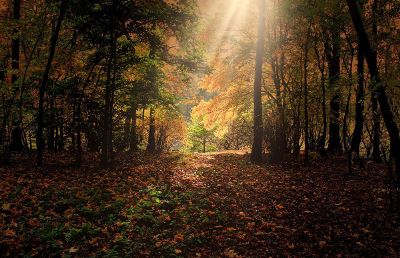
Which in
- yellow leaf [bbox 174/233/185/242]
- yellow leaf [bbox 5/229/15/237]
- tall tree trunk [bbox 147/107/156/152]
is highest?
tall tree trunk [bbox 147/107/156/152]

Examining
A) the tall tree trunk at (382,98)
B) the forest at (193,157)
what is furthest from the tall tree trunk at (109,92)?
the tall tree trunk at (382,98)

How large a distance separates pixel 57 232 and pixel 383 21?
1334 cm

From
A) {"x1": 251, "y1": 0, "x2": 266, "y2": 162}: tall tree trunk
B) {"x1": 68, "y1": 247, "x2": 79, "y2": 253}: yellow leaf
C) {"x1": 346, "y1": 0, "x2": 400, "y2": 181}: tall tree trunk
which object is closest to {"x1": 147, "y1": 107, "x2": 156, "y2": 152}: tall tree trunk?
{"x1": 251, "y1": 0, "x2": 266, "y2": 162}: tall tree trunk

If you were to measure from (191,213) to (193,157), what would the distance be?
7.51 metres

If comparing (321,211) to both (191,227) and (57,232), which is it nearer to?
(191,227)

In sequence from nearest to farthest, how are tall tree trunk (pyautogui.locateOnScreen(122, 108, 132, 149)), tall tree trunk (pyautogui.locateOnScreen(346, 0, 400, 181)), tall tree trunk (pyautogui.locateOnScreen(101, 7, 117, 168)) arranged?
tall tree trunk (pyautogui.locateOnScreen(346, 0, 400, 181)) < tall tree trunk (pyautogui.locateOnScreen(101, 7, 117, 168)) < tall tree trunk (pyautogui.locateOnScreen(122, 108, 132, 149))

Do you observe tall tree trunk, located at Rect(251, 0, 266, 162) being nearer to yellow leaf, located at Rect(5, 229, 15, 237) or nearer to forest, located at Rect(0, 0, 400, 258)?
forest, located at Rect(0, 0, 400, 258)

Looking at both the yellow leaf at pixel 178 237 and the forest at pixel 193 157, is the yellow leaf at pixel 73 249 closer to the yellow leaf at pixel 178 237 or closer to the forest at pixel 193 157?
the forest at pixel 193 157

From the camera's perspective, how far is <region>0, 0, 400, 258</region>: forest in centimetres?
751

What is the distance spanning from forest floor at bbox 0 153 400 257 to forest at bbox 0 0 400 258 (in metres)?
0.04

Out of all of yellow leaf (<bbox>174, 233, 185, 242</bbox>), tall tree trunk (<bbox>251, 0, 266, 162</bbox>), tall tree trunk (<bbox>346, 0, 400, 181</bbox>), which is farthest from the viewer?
tall tree trunk (<bbox>251, 0, 266, 162</bbox>)

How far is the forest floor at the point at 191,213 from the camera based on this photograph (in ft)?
23.2

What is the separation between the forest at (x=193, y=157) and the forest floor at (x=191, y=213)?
4 cm

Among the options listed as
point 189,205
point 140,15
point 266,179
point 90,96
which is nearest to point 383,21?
point 266,179
